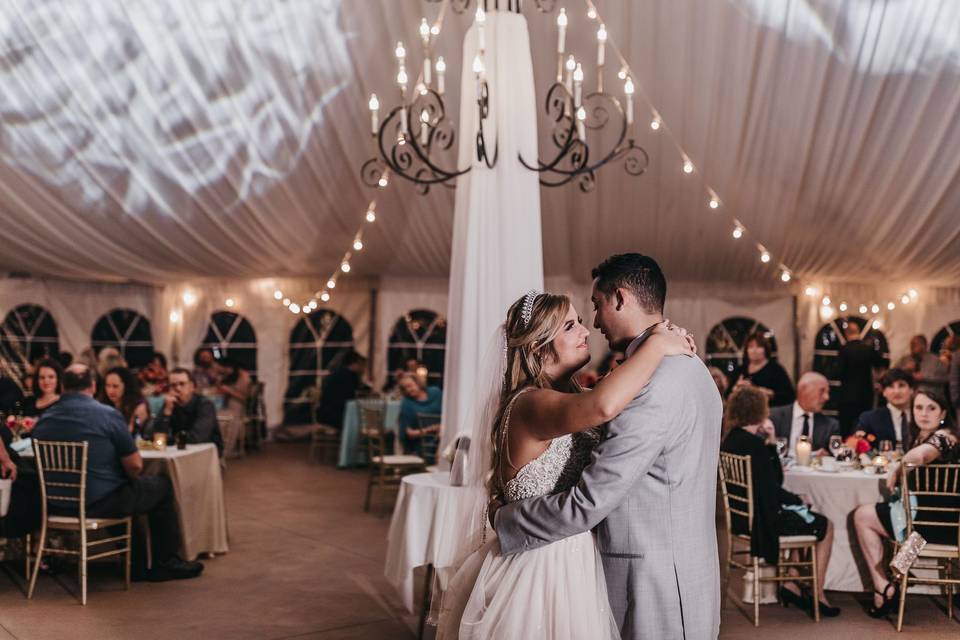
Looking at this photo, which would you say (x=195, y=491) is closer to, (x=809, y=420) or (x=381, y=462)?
(x=381, y=462)

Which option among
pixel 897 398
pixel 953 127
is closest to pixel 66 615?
pixel 897 398

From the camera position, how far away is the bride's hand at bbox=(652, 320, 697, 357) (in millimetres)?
2299

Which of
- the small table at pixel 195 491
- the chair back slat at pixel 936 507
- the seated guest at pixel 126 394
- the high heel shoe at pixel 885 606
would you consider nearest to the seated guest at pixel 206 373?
the seated guest at pixel 126 394

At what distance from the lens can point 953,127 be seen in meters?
7.61

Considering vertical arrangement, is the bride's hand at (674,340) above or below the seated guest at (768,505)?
above

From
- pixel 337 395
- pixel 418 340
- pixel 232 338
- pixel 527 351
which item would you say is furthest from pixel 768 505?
pixel 232 338

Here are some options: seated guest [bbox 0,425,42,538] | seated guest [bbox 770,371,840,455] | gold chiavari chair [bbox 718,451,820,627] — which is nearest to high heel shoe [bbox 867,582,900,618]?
gold chiavari chair [bbox 718,451,820,627]

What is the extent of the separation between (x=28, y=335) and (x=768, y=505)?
1052 cm

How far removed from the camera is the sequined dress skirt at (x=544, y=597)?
7.95 ft

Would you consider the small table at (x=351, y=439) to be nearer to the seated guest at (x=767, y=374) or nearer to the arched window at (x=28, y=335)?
the seated guest at (x=767, y=374)

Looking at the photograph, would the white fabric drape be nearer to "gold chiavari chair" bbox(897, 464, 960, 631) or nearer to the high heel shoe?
"gold chiavari chair" bbox(897, 464, 960, 631)

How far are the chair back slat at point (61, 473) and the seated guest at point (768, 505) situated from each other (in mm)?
3364

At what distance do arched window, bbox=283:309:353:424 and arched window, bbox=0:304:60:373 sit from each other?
2.99 meters

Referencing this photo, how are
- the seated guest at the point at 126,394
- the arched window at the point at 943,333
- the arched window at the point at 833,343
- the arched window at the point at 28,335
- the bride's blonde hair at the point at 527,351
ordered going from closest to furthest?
the bride's blonde hair at the point at 527,351
the seated guest at the point at 126,394
the arched window at the point at 943,333
the arched window at the point at 28,335
the arched window at the point at 833,343
